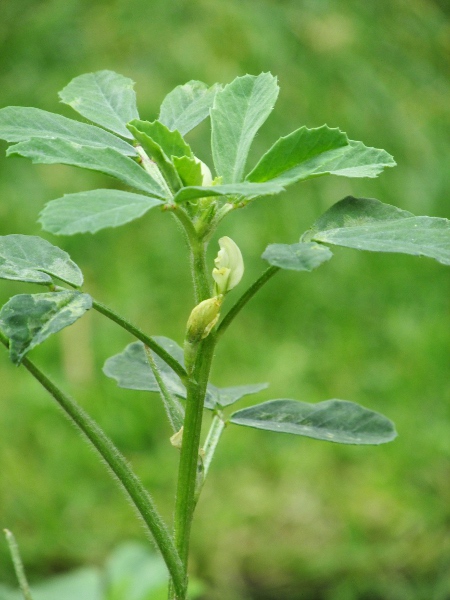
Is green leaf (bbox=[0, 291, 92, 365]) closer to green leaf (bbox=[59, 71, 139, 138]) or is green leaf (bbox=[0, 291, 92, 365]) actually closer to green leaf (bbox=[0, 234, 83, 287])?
green leaf (bbox=[0, 234, 83, 287])

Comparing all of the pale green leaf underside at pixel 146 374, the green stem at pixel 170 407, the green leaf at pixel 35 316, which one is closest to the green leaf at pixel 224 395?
the pale green leaf underside at pixel 146 374

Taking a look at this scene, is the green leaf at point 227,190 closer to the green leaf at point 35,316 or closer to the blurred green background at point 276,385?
the green leaf at point 35,316

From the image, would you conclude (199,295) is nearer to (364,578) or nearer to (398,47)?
(364,578)

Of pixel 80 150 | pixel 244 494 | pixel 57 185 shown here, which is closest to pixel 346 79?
pixel 57 185

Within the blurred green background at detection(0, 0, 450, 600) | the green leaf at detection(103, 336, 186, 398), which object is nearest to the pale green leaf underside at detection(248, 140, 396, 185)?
the green leaf at detection(103, 336, 186, 398)

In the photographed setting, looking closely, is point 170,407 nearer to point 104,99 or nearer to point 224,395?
point 224,395

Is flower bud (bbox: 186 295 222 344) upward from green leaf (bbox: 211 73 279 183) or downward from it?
downward
